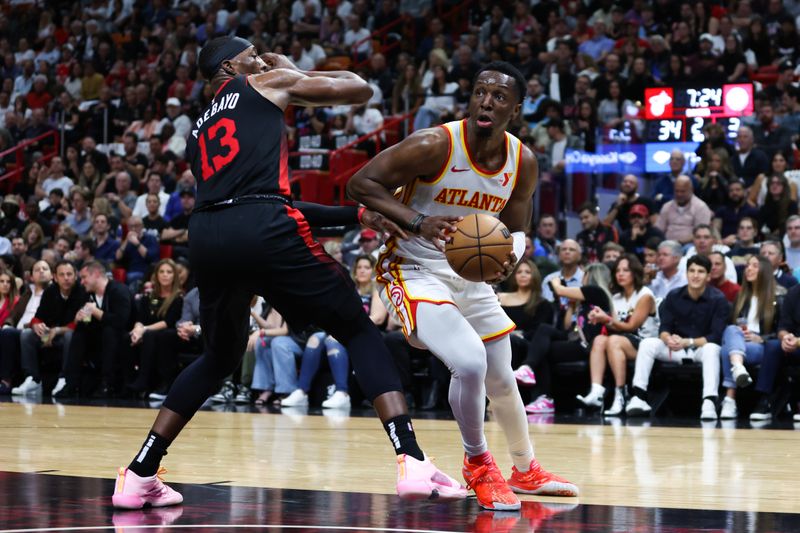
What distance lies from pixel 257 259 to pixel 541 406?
5903 mm

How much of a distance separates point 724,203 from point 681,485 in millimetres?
7222

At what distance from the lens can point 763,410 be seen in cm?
919

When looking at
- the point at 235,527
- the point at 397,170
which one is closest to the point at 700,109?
the point at 397,170

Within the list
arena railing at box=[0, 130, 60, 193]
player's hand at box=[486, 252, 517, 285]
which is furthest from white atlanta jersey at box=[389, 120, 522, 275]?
arena railing at box=[0, 130, 60, 193]

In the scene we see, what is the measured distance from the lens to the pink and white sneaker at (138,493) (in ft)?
14.2

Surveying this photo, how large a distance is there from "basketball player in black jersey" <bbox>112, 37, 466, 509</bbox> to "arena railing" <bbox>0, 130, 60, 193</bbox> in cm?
1465

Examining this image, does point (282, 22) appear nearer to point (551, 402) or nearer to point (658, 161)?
point (658, 161)

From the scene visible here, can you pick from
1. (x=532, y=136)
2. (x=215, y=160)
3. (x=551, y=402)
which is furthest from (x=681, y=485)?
(x=532, y=136)

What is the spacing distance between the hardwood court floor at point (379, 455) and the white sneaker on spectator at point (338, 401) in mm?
907

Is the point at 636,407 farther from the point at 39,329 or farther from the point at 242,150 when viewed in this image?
the point at 39,329

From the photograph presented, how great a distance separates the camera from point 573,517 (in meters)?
4.20

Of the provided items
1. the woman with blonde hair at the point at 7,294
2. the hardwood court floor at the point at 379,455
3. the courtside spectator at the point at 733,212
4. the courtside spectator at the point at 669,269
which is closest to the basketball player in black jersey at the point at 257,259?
the hardwood court floor at the point at 379,455

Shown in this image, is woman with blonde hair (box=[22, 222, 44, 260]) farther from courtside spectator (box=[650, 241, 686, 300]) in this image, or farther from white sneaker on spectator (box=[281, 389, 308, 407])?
courtside spectator (box=[650, 241, 686, 300])

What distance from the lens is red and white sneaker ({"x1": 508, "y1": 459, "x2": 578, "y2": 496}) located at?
4.81 metres
